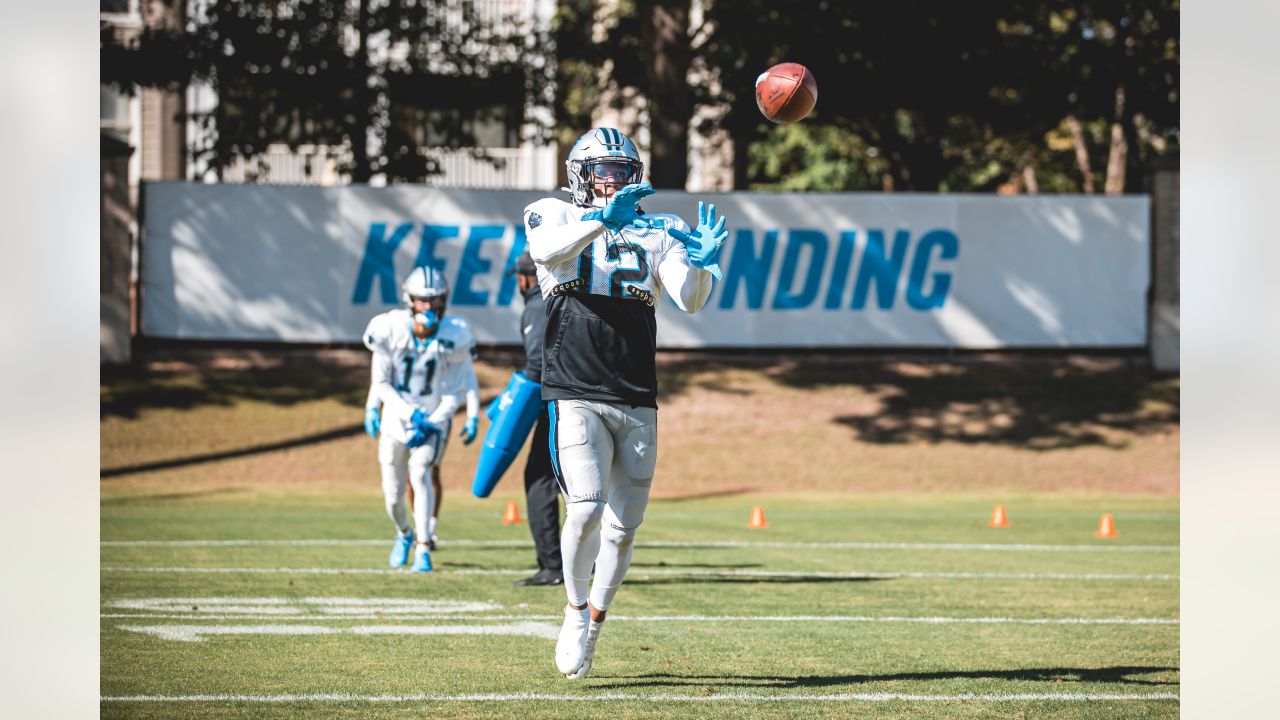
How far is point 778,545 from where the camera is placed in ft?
42.3

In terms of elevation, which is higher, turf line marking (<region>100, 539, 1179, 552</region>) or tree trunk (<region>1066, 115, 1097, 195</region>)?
tree trunk (<region>1066, 115, 1097, 195</region>)

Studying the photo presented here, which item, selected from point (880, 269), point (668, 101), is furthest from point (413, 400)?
point (668, 101)

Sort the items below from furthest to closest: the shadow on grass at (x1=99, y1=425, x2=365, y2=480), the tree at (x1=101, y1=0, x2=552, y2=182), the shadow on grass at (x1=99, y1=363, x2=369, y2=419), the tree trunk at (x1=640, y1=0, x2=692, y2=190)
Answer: the tree at (x1=101, y1=0, x2=552, y2=182) → the tree trunk at (x1=640, y1=0, x2=692, y2=190) → the shadow on grass at (x1=99, y1=363, x2=369, y2=419) → the shadow on grass at (x1=99, y1=425, x2=365, y2=480)

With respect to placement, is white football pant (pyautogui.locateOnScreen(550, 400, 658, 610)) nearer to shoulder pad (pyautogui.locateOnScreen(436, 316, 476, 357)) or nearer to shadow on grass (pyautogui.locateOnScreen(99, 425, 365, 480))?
shoulder pad (pyautogui.locateOnScreen(436, 316, 476, 357))

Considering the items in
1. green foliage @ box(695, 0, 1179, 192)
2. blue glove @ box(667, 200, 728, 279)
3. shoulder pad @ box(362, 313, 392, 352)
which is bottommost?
shoulder pad @ box(362, 313, 392, 352)

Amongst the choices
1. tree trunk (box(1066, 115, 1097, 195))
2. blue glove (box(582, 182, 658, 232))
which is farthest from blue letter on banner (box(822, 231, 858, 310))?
tree trunk (box(1066, 115, 1097, 195))

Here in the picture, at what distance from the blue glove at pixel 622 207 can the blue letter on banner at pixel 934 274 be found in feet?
55.2

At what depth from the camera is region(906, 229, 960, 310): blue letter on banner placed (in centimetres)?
2259

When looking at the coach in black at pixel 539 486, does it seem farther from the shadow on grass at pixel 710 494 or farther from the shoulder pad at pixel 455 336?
the shadow on grass at pixel 710 494

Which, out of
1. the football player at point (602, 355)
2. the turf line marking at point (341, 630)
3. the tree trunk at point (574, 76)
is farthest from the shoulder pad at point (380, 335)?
the tree trunk at point (574, 76)

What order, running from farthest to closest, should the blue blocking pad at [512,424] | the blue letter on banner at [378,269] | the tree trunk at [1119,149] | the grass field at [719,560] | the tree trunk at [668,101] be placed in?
the tree trunk at [1119,149]
the tree trunk at [668,101]
the blue letter on banner at [378,269]
the blue blocking pad at [512,424]
the grass field at [719,560]

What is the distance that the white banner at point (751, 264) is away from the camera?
22031 mm

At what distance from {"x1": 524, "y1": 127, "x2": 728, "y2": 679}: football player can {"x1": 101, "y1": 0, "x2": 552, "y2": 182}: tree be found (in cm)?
1921
